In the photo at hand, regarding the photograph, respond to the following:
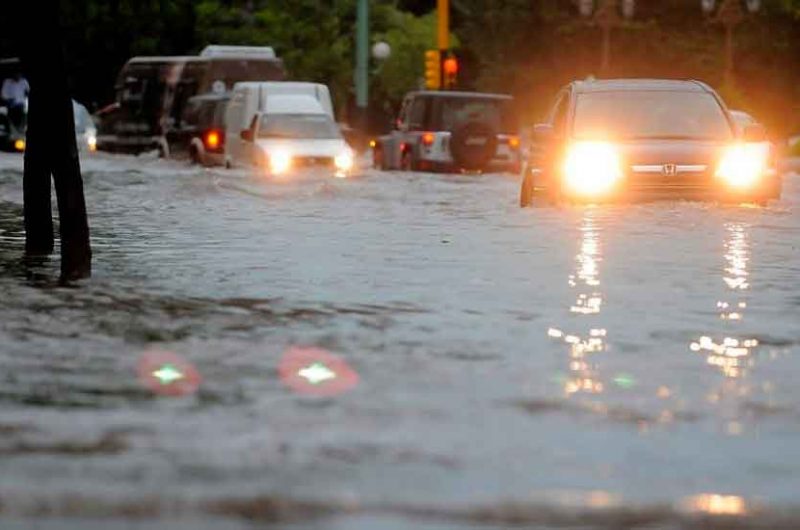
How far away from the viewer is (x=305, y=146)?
3600cm

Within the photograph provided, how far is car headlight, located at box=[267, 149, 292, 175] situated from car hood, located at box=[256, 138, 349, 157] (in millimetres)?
84

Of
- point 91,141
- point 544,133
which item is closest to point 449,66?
point 91,141

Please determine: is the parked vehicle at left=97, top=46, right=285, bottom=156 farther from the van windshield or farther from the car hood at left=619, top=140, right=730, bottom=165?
the car hood at left=619, top=140, right=730, bottom=165

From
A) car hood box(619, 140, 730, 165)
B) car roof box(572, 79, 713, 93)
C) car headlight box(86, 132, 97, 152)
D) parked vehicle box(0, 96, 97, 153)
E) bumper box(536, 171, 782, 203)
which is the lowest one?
car headlight box(86, 132, 97, 152)

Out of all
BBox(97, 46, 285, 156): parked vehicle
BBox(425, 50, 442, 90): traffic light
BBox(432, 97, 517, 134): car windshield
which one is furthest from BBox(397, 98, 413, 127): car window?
BBox(425, 50, 442, 90): traffic light

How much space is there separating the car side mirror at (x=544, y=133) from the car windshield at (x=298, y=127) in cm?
1464

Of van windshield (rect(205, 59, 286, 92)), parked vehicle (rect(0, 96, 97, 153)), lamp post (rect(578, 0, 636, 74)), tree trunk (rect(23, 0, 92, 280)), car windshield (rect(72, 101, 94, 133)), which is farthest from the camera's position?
Answer: lamp post (rect(578, 0, 636, 74))

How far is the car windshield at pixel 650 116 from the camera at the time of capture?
2158cm

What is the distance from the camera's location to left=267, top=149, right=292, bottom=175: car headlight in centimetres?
3541

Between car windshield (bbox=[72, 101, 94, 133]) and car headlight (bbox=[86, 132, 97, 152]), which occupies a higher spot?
car windshield (bbox=[72, 101, 94, 133])

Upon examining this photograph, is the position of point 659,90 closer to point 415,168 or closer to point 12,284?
point 12,284

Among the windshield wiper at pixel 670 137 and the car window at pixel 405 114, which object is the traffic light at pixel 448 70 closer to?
the car window at pixel 405 114

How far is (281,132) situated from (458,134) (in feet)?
10.7

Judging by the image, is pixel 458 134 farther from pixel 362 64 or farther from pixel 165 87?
pixel 362 64
